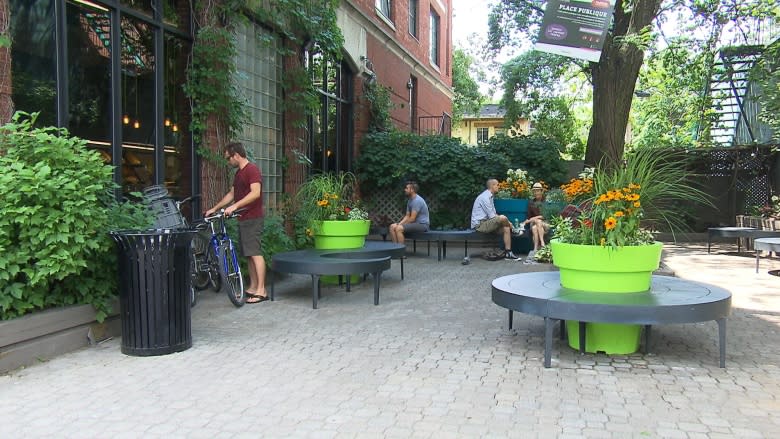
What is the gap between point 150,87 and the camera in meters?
7.17

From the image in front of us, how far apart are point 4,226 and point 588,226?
4.27m

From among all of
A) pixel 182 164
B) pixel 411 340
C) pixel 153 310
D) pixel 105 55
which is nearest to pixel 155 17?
pixel 105 55

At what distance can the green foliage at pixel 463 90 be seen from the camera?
41.0 metres

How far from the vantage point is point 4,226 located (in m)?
4.28

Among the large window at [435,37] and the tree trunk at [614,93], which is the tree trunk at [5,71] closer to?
the tree trunk at [614,93]

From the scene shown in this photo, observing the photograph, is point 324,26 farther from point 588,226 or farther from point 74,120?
point 588,226

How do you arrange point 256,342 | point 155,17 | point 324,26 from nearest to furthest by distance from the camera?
point 256,342 → point 155,17 → point 324,26

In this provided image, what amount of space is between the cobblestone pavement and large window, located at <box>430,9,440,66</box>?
59.1ft

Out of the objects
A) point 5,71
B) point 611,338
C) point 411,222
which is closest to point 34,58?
point 5,71

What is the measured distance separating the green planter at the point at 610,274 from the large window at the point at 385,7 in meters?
12.2

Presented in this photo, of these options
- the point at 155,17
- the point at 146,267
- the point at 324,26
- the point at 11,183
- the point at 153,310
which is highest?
the point at 324,26

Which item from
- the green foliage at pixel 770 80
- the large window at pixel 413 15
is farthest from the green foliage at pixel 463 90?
the green foliage at pixel 770 80

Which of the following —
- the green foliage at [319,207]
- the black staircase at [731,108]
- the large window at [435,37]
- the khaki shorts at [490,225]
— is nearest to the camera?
the green foliage at [319,207]

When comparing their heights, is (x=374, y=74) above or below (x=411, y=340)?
above
